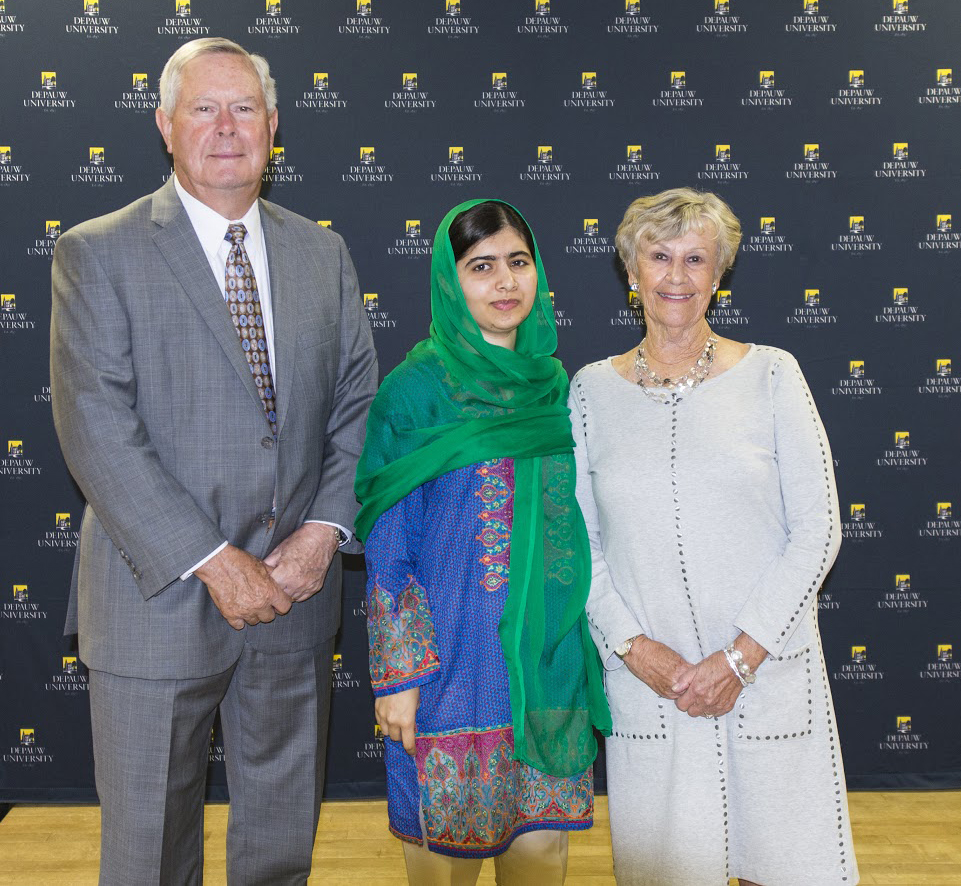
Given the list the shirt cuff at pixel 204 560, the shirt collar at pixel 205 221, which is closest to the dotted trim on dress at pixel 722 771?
the shirt cuff at pixel 204 560

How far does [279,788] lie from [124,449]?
2.79 feet

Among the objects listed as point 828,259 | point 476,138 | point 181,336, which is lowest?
point 181,336

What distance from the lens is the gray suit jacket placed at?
73.9 inches

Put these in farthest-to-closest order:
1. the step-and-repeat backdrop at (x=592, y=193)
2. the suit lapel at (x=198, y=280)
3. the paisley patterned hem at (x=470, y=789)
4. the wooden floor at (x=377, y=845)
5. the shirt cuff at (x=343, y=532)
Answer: the step-and-repeat backdrop at (x=592, y=193)
the wooden floor at (x=377, y=845)
the shirt cuff at (x=343, y=532)
the suit lapel at (x=198, y=280)
the paisley patterned hem at (x=470, y=789)

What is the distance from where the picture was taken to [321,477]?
214cm

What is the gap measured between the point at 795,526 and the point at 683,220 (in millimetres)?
667

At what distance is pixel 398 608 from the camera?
184 cm

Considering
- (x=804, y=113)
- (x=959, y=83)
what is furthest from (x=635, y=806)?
(x=959, y=83)

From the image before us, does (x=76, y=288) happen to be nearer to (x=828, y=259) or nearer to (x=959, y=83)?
(x=828, y=259)

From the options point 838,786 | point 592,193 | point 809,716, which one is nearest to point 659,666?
point 809,716

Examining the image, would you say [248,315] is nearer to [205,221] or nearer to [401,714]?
[205,221]

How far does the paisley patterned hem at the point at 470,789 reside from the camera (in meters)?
1.82

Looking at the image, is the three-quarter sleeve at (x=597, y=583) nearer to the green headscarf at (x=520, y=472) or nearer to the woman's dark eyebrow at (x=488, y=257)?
the green headscarf at (x=520, y=472)

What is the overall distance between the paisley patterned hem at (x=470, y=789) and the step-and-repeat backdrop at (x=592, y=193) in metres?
1.71
